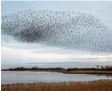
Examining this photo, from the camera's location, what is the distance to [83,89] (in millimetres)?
10188

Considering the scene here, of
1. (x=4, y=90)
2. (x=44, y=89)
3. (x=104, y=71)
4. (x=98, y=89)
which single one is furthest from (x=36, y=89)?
(x=104, y=71)

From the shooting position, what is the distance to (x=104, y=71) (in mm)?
29953

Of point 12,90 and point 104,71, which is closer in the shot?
point 12,90

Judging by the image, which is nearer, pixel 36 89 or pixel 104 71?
pixel 36 89

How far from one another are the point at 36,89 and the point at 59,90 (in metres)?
0.77

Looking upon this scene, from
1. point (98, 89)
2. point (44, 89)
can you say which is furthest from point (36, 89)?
point (98, 89)

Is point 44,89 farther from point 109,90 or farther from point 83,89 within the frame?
point 109,90

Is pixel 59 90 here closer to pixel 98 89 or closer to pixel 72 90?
pixel 72 90

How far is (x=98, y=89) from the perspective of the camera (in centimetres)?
1026

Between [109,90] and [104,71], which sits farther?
[104,71]

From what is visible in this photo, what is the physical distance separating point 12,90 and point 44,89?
1027 mm

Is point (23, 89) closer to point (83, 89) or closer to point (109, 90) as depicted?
point (83, 89)

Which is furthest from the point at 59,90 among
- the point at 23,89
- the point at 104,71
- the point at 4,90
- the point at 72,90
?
the point at 104,71

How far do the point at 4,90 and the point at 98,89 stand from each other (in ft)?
10.1
